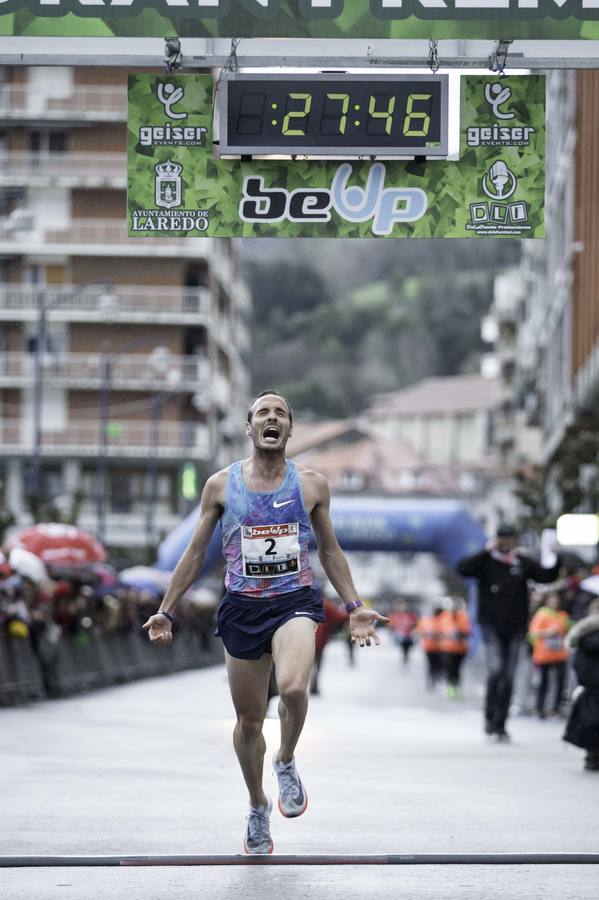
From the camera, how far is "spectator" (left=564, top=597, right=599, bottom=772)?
14312 mm

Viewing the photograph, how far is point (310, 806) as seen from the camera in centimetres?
1109

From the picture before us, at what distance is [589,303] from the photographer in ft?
139

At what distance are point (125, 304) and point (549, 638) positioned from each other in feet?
188

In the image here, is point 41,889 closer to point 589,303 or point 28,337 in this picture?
point 589,303

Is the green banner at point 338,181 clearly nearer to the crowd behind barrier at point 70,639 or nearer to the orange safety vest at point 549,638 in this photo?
the orange safety vest at point 549,638

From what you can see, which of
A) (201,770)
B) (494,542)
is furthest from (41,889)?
(494,542)

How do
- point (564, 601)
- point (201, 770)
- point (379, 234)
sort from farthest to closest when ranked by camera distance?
point (564, 601) → point (201, 770) → point (379, 234)

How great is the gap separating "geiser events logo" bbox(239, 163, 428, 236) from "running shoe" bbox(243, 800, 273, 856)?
3.43m

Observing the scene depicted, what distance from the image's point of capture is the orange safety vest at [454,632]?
33.1 metres

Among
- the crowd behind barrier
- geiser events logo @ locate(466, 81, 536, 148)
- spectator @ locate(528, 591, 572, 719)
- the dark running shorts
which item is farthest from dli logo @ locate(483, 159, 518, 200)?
the crowd behind barrier

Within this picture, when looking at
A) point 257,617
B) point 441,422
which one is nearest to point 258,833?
point 257,617

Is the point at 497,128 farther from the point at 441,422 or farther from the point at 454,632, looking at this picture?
the point at 441,422

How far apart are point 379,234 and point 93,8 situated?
Result: 1.87 metres

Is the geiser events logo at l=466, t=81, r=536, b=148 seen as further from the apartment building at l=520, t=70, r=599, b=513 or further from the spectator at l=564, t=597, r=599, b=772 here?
the apartment building at l=520, t=70, r=599, b=513
